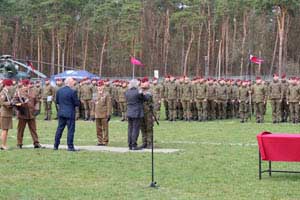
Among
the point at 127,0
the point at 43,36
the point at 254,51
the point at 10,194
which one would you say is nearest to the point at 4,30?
the point at 43,36

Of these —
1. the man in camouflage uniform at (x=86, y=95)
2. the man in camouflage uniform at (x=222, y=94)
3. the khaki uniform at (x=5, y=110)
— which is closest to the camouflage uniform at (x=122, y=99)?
the man in camouflage uniform at (x=86, y=95)

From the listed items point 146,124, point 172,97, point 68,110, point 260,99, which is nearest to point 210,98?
point 172,97

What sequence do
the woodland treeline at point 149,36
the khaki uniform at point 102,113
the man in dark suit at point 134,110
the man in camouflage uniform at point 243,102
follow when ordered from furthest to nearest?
the woodland treeline at point 149,36 < the man in camouflage uniform at point 243,102 < the khaki uniform at point 102,113 < the man in dark suit at point 134,110

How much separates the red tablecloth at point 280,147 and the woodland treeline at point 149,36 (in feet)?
171

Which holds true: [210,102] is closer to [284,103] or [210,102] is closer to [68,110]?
[284,103]

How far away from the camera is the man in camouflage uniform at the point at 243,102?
26.8 m

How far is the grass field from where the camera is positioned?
10703mm

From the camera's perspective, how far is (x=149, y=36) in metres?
75.8

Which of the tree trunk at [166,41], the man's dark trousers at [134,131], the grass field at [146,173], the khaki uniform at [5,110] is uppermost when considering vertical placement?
the tree trunk at [166,41]

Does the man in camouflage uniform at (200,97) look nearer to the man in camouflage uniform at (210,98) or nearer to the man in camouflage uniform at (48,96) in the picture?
the man in camouflage uniform at (210,98)

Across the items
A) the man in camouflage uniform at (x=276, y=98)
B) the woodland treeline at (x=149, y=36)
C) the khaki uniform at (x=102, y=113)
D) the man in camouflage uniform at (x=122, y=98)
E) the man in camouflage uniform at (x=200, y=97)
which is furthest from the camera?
the woodland treeline at (x=149, y=36)

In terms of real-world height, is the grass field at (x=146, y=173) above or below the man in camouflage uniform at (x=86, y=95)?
below

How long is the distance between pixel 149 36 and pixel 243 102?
49.7 m

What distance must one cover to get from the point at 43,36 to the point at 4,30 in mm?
5591
